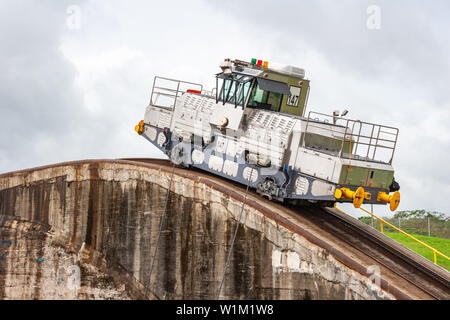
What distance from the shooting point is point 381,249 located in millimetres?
16031

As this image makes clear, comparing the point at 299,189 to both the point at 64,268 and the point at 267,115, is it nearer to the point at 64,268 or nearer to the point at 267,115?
the point at 267,115

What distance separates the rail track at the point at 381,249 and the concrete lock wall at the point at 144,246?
1.55 metres

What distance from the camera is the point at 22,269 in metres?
21.5

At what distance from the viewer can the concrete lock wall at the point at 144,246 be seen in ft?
43.0

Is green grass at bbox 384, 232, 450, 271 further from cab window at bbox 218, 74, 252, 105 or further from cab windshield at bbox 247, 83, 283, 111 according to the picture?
cab window at bbox 218, 74, 252, 105

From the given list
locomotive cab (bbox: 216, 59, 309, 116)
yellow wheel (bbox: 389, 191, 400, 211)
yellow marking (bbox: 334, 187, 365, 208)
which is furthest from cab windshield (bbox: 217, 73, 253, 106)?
yellow wheel (bbox: 389, 191, 400, 211)

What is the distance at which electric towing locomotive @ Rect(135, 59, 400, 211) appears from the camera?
15609 mm

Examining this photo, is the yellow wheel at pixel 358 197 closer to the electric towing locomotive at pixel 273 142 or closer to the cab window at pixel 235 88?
the electric towing locomotive at pixel 273 142

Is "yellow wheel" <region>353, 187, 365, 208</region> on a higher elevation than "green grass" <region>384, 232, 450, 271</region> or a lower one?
higher

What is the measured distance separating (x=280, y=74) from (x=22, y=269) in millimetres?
13322

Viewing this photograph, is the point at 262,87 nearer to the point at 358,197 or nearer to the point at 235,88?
the point at 235,88

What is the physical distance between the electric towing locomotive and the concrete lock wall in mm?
2345

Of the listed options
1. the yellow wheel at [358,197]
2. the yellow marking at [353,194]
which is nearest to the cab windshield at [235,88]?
the yellow marking at [353,194]
